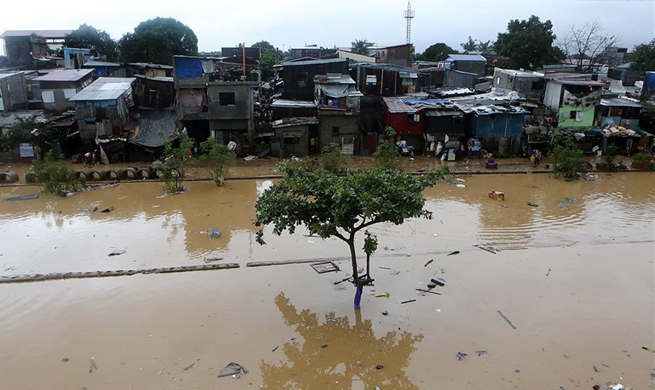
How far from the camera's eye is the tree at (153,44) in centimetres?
3841

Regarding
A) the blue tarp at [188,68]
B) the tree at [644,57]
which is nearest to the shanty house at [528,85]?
the tree at [644,57]

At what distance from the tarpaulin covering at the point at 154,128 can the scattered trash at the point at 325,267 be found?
15.1 meters

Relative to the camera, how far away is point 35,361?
805 centimetres

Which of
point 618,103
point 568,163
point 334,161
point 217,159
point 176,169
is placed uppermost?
point 618,103

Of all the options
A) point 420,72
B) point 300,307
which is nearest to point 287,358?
point 300,307

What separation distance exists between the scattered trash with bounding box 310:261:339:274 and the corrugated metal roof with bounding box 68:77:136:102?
1807 centimetres

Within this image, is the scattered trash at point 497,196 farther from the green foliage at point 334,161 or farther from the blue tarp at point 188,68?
the blue tarp at point 188,68

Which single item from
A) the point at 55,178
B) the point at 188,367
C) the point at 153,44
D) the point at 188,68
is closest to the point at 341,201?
the point at 188,367

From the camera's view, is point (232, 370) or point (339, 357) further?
point (339, 357)

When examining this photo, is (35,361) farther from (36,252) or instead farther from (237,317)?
(36,252)

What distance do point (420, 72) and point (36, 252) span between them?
94.1 feet

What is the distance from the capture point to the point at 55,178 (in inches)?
701

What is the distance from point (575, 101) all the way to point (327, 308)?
24471 mm

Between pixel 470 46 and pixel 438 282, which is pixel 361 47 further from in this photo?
pixel 438 282
